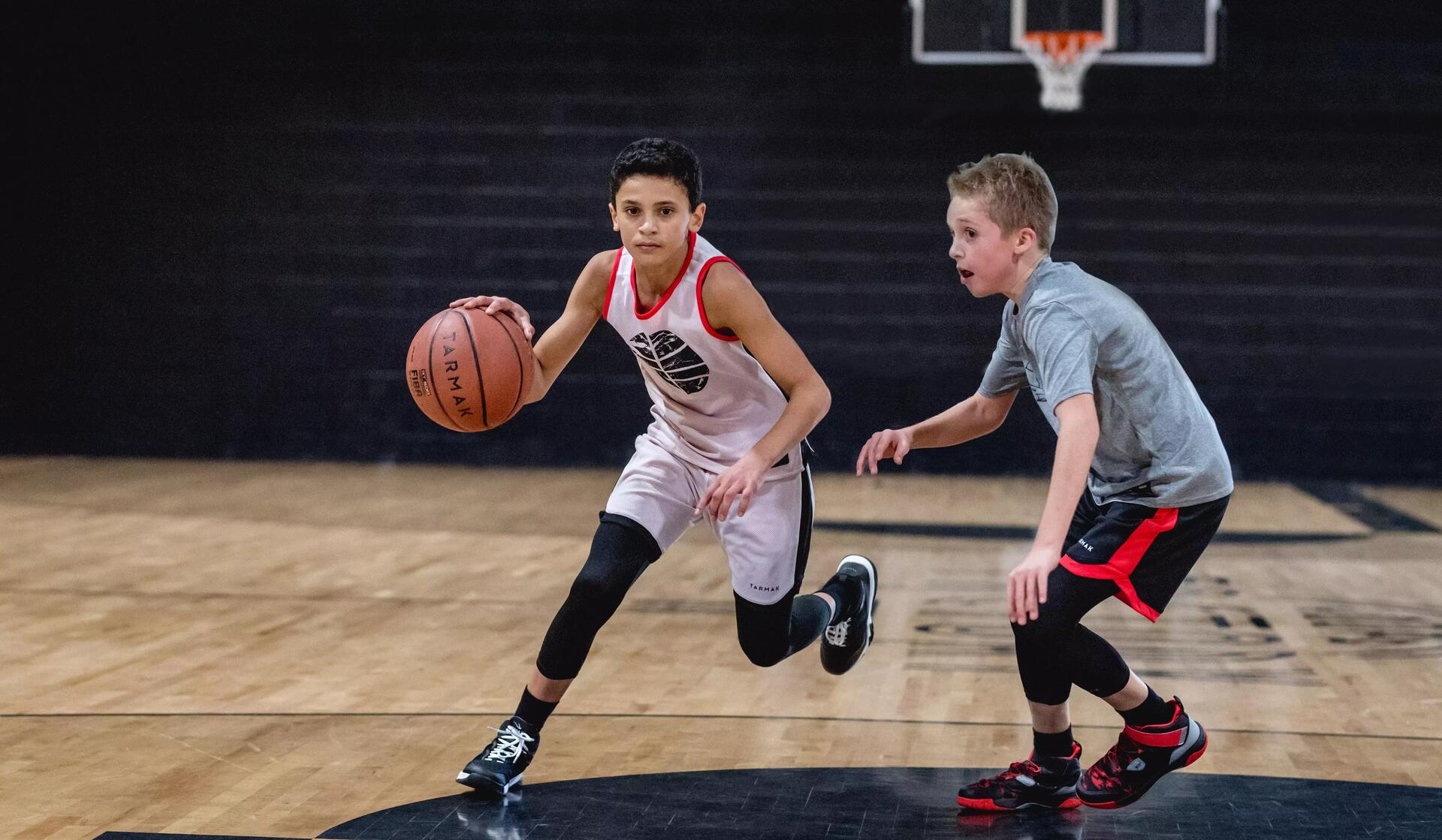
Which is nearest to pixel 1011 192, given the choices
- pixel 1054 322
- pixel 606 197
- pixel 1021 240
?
pixel 1021 240

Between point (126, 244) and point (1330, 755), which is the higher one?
point (126, 244)

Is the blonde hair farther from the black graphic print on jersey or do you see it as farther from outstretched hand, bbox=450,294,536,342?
outstretched hand, bbox=450,294,536,342

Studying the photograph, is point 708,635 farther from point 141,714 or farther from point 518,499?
point 518,499

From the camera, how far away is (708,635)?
488cm

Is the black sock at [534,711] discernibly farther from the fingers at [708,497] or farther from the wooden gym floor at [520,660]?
the fingers at [708,497]

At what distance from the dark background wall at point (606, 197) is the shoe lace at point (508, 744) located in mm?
7095

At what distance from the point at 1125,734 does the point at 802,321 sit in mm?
7339

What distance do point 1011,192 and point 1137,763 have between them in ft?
3.55

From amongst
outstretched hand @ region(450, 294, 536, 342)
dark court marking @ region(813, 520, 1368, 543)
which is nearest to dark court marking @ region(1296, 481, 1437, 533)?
dark court marking @ region(813, 520, 1368, 543)

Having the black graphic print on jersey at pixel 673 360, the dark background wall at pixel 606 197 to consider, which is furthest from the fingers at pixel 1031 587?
the dark background wall at pixel 606 197

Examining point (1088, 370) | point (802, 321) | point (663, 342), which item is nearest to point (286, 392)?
point (802, 321)

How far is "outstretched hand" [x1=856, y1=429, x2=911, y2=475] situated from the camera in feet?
9.75

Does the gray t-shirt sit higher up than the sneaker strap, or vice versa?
the gray t-shirt

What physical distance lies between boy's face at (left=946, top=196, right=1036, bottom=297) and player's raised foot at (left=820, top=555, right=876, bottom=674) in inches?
42.9
